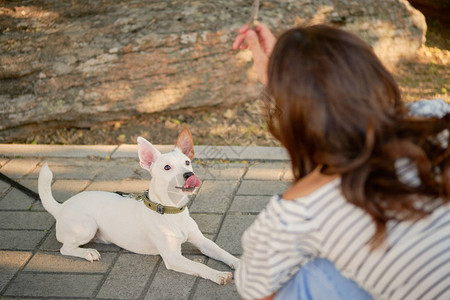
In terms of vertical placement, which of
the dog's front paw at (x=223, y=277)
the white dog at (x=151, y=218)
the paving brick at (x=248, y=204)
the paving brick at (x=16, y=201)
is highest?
the white dog at (x=151, y=218)

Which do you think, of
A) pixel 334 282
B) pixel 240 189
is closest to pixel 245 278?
pixel 334 282

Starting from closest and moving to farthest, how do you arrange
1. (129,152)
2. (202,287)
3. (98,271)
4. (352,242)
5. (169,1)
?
(352,242) < (202,287) < (98,271) < (129,152) < (169,1)

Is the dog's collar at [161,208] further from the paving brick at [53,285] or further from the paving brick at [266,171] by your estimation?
the paving brick at [266,171]

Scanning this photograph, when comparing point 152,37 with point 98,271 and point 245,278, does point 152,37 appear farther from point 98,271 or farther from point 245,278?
point 245,278

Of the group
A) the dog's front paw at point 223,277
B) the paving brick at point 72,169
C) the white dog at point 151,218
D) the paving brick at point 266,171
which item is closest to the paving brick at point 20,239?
the white dog at point 151,218

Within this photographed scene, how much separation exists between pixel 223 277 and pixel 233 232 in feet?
1.94

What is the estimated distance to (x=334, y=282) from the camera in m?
1.73

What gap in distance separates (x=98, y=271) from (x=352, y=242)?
202 centimetres

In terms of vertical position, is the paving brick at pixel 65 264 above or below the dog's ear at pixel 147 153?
below

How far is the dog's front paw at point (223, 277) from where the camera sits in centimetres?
287

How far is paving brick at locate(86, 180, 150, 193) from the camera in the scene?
409cm

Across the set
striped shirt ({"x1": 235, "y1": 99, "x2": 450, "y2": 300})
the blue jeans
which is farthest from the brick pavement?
striped shirt ({"x1": 235, "y1": 99, "x2": 450, "y2": 300})

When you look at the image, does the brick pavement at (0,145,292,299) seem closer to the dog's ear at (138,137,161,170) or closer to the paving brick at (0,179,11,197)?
the paving brick at (0,179,11,197)

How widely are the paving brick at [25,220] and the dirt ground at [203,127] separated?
5.02ft
